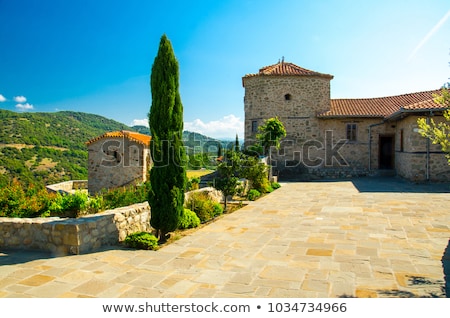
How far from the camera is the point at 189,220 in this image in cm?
782

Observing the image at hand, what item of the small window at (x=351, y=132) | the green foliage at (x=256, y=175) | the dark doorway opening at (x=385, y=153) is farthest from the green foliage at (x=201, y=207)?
the dark doorway opening at (x=385, y=153)

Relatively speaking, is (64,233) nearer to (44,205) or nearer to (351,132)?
(44,205)

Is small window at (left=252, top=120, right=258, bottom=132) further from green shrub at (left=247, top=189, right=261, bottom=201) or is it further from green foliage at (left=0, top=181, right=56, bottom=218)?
green foliage at (left=0, top=181, right=56, bottom=218)

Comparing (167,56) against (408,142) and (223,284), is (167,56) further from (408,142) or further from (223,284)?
(408,142)

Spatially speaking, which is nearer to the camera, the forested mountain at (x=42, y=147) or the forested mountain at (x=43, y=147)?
the forested mountain at (x=43, y=147)

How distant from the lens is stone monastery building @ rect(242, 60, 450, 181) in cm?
2055

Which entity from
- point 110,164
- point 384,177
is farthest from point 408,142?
point 110,164

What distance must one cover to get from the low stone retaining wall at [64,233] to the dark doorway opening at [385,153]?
19178 millimetres

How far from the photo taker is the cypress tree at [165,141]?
6504 millimetres

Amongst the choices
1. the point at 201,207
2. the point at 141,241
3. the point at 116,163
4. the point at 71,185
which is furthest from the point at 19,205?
the point at 71,185

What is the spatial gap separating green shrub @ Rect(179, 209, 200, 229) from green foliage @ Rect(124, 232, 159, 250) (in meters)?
1.62

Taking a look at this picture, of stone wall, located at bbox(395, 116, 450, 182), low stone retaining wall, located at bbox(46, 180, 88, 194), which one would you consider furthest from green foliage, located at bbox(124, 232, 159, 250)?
low stone retaining wall, located at bbox(46, 180, 88, 194)

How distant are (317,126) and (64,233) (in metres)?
18.3

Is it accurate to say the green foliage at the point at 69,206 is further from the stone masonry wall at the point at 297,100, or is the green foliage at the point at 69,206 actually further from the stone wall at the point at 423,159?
the stone masonry wall at the point at 297,100
